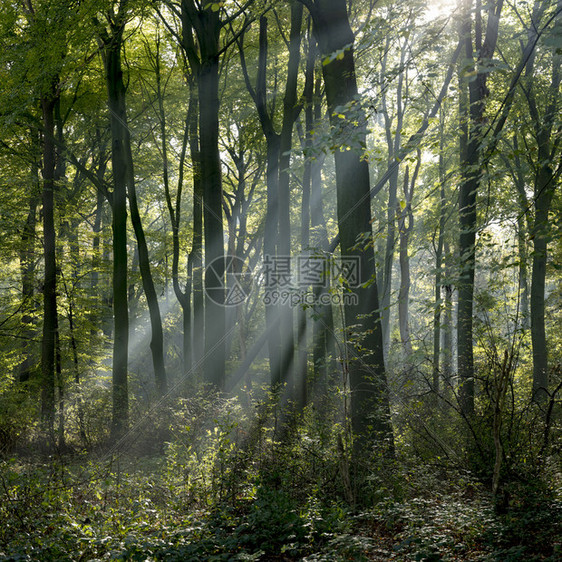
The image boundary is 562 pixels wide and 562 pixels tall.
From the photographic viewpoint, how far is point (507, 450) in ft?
17.8

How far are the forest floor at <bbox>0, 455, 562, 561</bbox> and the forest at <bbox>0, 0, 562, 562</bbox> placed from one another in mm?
34

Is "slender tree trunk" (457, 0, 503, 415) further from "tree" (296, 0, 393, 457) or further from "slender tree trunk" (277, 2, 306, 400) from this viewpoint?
"slender tree trunk" (277, 2, 306, 400)

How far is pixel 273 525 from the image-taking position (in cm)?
500

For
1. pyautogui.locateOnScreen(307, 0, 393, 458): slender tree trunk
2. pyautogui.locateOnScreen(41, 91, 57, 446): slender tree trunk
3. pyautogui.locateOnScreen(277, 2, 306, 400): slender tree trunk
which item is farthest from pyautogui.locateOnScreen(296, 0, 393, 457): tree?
pyautogui.locateOnScreen(41, 91, 57, 446): slender tree trunk

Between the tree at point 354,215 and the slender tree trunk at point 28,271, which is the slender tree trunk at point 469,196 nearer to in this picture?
the tree at point 354,215

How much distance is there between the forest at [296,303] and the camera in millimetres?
4695

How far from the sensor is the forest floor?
4090mm

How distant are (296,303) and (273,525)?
102 inches

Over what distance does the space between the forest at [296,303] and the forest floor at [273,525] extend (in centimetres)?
3

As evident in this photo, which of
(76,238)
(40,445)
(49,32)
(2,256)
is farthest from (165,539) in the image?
(76,238)

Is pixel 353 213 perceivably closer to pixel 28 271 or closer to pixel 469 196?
pixel 469 196

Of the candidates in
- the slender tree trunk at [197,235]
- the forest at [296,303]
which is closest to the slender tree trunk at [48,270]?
the forest at [296,303]

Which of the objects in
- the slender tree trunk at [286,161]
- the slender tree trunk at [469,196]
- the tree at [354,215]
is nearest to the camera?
the slender tree trunk at [469,196]

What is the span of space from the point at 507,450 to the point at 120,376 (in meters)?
9.80
